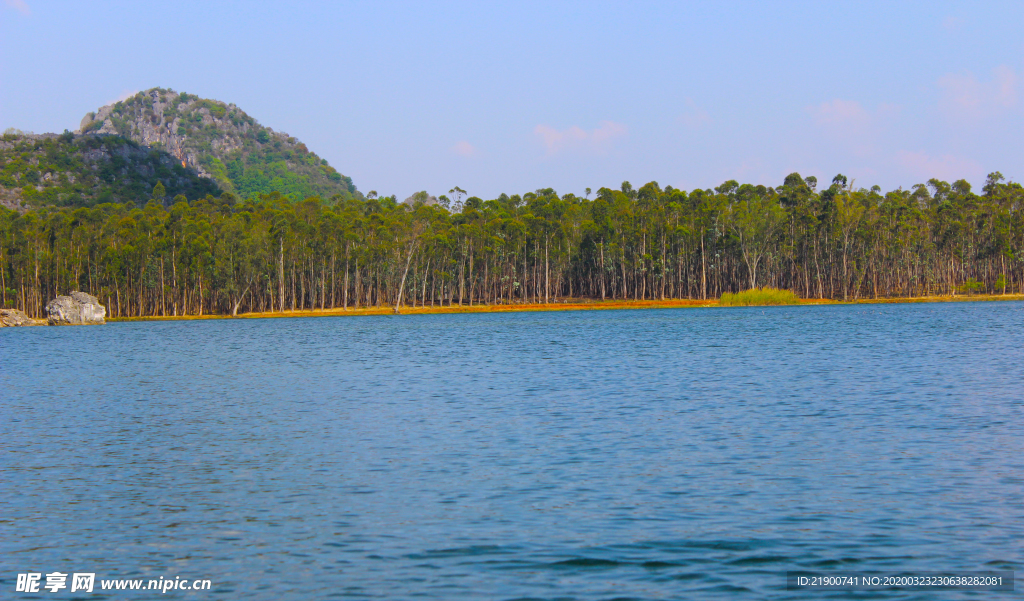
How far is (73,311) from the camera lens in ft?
343

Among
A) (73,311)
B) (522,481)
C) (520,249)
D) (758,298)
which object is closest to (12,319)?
(73,311)

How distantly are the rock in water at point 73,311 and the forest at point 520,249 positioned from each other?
28.0 ft

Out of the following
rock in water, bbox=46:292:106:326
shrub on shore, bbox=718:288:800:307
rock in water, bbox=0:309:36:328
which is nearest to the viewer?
rock in water, bbox=0:309:36:328

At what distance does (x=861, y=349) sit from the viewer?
140 ft

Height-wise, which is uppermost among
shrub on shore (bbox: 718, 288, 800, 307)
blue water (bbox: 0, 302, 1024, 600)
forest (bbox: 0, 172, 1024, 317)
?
forest (bbox: 0, 172, 1024, 317)

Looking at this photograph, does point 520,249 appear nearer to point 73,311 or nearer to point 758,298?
point 758,298

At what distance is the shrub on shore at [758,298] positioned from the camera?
118 metres

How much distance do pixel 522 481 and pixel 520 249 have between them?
118 m

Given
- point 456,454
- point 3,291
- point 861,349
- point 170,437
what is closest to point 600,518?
point 456,454

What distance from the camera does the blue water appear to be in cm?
1058

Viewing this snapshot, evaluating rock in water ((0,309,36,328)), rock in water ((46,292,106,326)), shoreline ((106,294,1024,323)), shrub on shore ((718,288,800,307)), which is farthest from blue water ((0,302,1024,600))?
shrub on shore ((718,288,800,307))

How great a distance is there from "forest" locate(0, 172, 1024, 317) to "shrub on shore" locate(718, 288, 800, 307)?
627 centimetres

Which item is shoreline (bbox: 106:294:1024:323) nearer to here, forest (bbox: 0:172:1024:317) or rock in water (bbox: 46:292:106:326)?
forest (bbox: 0:172:1024:317)

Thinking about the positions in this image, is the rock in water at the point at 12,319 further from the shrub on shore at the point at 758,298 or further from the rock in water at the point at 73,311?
the shrub on shore at the point at 758,298
